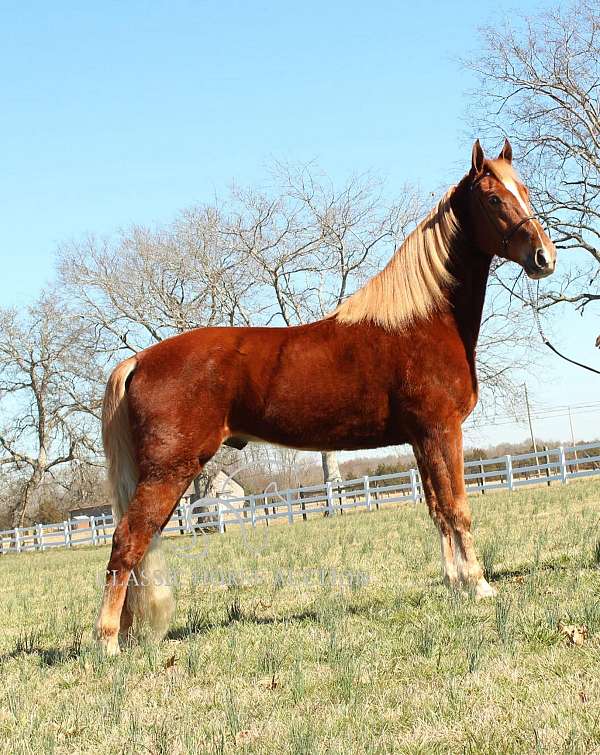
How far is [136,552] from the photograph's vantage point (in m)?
4.49

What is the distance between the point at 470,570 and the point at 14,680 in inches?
110

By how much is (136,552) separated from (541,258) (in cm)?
307

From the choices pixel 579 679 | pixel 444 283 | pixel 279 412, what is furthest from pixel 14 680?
pixel 444 283

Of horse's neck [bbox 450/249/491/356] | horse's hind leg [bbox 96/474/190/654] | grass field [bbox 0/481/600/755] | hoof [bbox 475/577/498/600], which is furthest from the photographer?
horse's neck [bbox 450/249/491/356]

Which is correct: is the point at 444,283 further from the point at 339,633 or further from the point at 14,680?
the point at 14,680

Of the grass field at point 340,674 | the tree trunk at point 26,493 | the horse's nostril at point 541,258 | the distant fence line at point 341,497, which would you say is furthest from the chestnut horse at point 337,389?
the tree trunk at point 26,493

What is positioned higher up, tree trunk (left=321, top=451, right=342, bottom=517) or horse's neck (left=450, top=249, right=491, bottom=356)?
horse's neck (left=450, top=249, right=491, bottom=356)

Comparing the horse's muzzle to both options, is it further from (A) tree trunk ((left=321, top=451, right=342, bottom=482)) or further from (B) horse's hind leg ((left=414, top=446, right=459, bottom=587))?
(A) tree trunk ((left=321, top=451, right=342, bottom=482))

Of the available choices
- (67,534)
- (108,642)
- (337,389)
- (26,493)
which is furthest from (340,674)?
(26,493)

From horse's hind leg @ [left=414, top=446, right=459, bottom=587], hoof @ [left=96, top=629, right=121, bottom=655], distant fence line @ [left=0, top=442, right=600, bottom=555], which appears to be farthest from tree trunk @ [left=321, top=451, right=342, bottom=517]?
hoof @ [left=96, top=629, right=121, bottom=655]

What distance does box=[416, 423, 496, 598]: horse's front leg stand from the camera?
492cm

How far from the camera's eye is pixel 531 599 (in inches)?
177

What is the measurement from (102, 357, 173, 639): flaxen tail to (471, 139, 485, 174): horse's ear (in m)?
2.61

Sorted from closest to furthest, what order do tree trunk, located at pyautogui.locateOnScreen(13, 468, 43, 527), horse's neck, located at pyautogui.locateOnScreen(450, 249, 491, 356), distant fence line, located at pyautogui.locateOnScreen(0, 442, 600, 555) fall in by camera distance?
1. horse's neck, located at pyautogui.locateOnScreen(450, 249, 491, 356)
2. distant fence line, located at pyautogui.locateOnScreen(0, 442, 600, 555)
3. tree trunk, located at pyautogui.locateOnScreen(13, 468, 43, 527)
